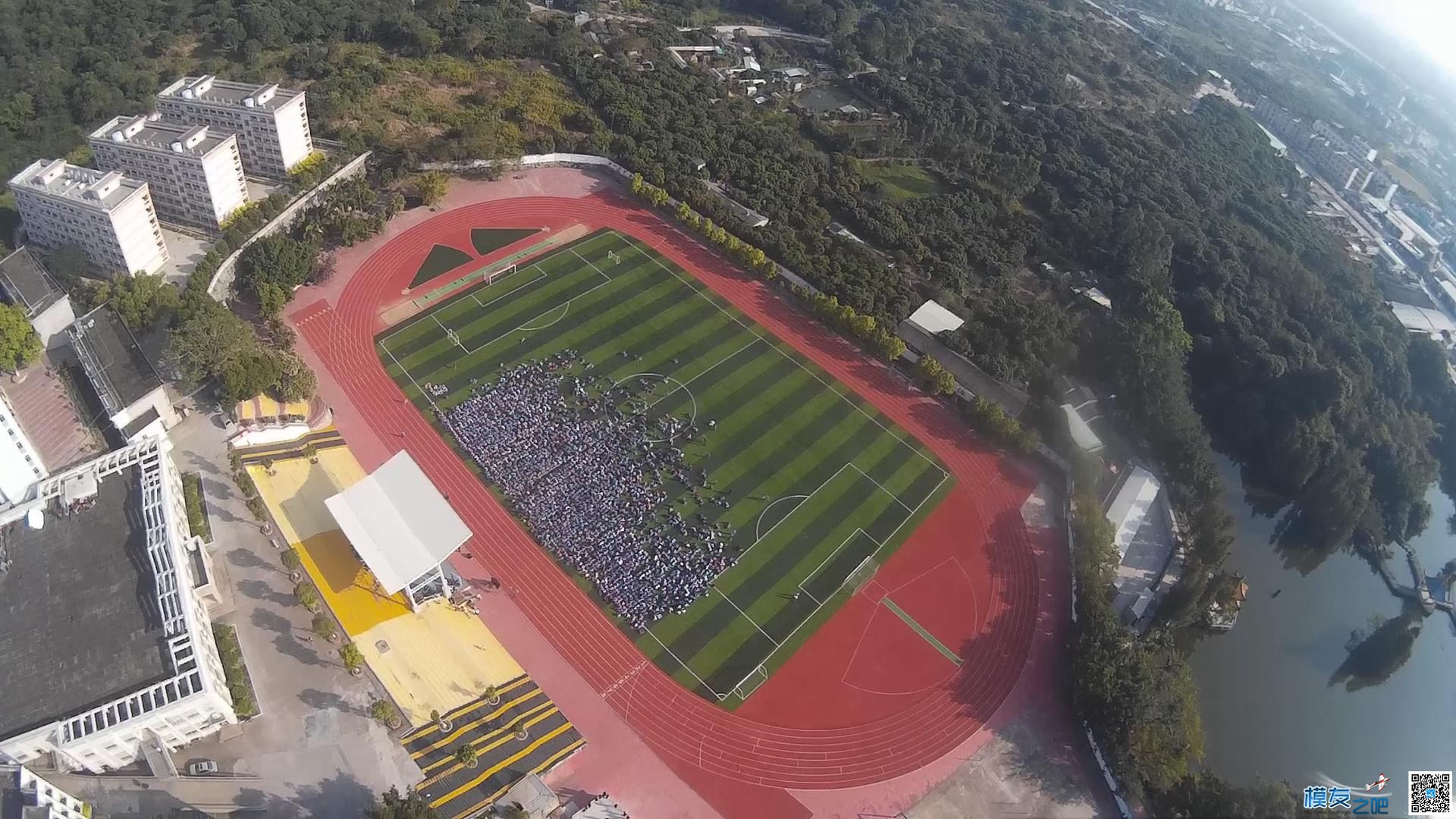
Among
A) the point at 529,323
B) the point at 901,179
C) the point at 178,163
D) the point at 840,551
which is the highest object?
the point at 901,179

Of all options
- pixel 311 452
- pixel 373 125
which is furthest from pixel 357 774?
pixel 373 125

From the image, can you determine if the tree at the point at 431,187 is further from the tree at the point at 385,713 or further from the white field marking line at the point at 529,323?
the tree at the point at 385,713

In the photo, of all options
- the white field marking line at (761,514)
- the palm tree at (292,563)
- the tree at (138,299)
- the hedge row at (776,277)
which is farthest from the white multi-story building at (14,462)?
the hedge row at (776,277)

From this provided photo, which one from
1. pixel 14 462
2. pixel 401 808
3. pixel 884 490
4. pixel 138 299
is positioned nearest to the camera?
pixel 401 808

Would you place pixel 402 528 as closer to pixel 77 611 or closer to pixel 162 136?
pixel 77 611

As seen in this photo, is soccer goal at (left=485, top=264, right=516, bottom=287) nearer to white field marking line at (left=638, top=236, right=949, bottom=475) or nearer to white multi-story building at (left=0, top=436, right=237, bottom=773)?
white field marking line at (left=638, top=236, right=949, bottom=475)

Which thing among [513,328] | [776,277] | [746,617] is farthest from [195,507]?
[776,277]

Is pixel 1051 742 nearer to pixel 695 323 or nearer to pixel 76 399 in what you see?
pixel 695 323
